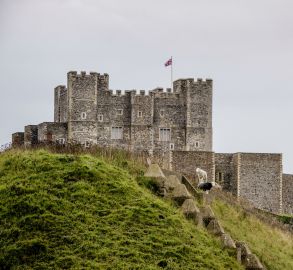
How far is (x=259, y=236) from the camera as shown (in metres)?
25.6

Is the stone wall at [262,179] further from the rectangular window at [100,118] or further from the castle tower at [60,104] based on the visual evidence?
the castle tower at [60,104]

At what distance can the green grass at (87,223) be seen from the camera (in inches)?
662

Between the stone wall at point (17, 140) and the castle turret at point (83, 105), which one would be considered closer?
the stone wall at point (17, 140)

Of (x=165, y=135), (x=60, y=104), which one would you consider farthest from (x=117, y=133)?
(x=60, y=104)

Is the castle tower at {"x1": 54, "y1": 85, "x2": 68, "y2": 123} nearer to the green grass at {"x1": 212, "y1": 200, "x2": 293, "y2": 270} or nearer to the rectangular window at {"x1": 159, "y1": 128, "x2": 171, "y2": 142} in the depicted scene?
the rectangular window at {"x1": 159, "y1": 128, "x2": 171, "y2": 142}

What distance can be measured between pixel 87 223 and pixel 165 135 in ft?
154

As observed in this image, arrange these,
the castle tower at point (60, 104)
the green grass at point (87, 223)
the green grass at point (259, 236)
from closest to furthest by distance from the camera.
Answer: the green grass at point (87, 223) < the green grass at point (259, 236) < the castle tower at point (60, 104)

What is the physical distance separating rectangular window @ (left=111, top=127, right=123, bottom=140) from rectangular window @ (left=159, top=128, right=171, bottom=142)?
106 inches

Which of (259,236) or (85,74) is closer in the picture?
(259,236)

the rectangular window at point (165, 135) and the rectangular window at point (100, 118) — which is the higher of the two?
the rectangular window at point (100, 118)

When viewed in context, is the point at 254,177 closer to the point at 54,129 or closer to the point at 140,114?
the point at 140,114

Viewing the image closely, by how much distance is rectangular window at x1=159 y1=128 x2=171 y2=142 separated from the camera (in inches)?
2534

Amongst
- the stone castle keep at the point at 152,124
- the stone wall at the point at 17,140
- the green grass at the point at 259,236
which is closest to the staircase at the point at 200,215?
the green grass at the point at 259,236

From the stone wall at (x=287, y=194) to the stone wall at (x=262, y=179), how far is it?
182 centimetres
